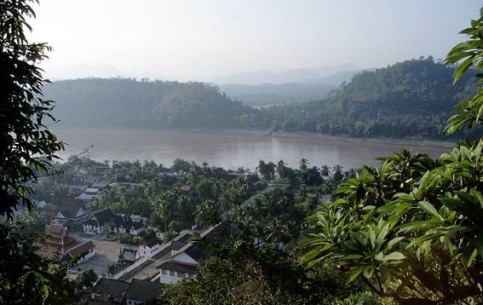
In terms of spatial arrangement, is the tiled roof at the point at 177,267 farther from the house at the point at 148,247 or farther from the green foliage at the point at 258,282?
the green foliage at the point at 258,282

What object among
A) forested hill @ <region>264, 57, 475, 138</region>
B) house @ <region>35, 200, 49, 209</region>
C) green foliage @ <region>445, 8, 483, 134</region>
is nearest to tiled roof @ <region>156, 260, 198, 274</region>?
green foliage @ <region>445, 8, 483, 134</region>

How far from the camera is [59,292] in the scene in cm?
194

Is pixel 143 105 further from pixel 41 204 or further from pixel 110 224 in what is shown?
pixel 110 224

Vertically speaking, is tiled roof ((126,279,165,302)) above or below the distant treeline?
below

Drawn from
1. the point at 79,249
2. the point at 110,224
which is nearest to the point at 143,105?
the point at 110,224

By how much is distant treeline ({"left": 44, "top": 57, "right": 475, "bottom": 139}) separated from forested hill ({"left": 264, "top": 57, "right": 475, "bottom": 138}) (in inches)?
3.3

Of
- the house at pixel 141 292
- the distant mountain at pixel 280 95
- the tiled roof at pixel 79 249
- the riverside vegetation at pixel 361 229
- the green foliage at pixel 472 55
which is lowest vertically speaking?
the tiled roof at pixel 79 249

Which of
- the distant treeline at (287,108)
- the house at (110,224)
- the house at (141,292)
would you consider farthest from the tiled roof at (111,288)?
the distant treeline at (287,108)

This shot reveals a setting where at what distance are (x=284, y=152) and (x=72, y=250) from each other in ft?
74.3

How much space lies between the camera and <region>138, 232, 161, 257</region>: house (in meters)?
13.9

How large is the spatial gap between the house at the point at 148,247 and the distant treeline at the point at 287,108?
27628 mm

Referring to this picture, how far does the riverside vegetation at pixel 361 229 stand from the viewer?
1.17m

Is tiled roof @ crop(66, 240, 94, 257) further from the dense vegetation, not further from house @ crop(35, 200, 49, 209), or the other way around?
the dense vegetation

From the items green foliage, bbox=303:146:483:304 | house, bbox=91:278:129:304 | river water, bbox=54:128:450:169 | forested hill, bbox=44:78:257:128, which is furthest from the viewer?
forested hill, bbox=44:78:257:128
